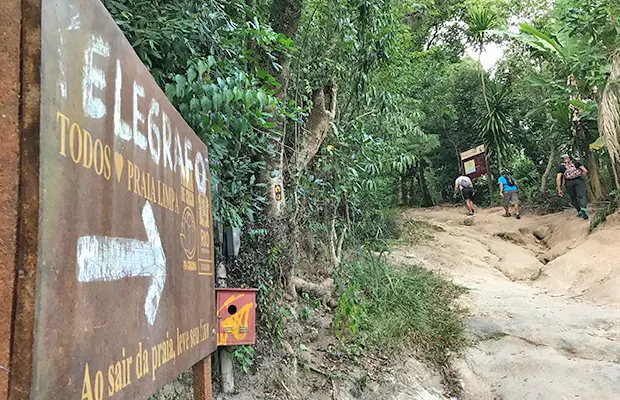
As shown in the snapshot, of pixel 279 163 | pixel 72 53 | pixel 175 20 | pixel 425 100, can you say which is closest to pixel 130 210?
pixel 72 53

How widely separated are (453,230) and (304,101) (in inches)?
280

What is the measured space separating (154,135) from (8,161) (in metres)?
0.67

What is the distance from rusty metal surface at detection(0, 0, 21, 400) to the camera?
0.76 m

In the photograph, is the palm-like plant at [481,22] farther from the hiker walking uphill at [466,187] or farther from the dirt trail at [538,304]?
the dirt trail at [538,304]

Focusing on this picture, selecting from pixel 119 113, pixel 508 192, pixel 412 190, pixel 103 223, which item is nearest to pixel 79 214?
pixel 103 223

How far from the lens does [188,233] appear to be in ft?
5.92

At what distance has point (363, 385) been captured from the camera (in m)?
3.96

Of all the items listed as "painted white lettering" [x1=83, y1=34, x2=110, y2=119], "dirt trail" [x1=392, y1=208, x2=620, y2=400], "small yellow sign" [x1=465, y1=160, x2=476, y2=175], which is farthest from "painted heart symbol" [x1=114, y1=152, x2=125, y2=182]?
"small yellow sign" [x1=465, y1=160, x2=476, y2=175]

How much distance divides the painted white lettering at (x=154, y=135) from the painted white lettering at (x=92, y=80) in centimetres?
33

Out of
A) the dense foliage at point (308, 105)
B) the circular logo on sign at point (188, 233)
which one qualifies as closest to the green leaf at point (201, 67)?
the dense foliage at point (308, 105)

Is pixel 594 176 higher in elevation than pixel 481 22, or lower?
lower

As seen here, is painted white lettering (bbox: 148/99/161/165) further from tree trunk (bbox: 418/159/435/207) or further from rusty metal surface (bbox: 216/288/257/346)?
tree trunk (bbox: 418/159/435/207)

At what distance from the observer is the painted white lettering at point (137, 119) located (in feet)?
4.17

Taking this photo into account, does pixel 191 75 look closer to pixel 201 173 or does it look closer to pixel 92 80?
pixel 201 173
